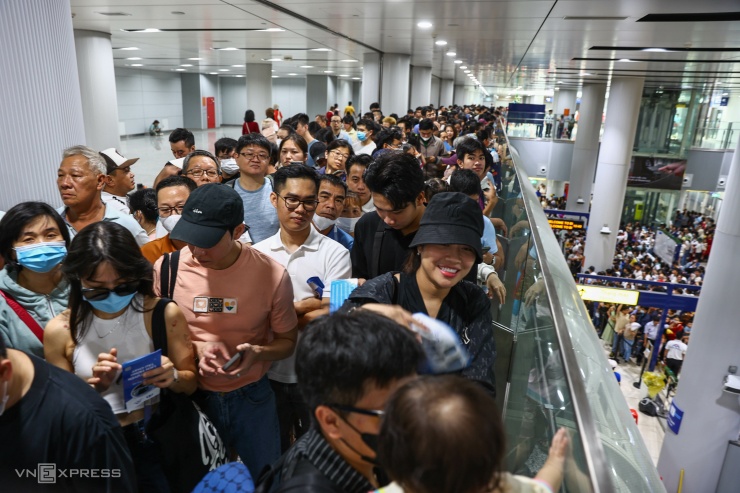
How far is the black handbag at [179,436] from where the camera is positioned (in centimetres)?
216

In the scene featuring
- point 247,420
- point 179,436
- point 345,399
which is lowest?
point 247,420

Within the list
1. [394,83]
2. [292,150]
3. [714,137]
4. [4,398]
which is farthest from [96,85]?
[714,137]

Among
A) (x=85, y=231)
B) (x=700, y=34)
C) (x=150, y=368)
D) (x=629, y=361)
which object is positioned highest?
(x=700, y=34)

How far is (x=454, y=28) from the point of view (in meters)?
9.95

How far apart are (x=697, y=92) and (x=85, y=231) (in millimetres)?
34625

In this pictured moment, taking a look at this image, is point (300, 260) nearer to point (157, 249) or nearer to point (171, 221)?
point (157, 249)

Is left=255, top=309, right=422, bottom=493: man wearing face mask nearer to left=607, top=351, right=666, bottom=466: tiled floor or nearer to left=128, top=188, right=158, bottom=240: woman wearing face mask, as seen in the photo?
left=128, top=188, right=158, bottom=240: woman wearing face mask

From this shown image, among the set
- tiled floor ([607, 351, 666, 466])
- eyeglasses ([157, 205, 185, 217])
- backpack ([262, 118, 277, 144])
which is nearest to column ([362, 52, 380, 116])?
backpack ([262, 118, 277, 144])

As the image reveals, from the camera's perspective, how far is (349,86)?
143ft

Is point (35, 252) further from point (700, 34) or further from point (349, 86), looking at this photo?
point (349, 86)

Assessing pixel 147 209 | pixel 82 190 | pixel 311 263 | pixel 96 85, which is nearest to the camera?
pixel 311 263

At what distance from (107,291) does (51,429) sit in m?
0.64

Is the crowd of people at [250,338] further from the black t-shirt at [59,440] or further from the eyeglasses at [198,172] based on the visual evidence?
the eyeglasses at [198,172]

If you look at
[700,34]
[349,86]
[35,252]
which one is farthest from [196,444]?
[349,86]
